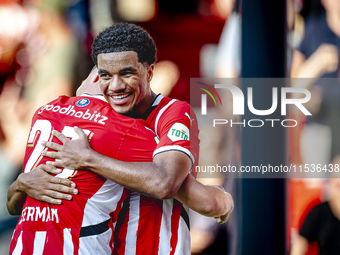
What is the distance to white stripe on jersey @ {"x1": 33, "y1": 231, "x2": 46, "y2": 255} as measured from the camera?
3.94 ft

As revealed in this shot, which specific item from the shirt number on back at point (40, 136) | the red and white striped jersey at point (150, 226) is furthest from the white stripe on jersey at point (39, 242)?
the red and white striped jersey at point (150, 226)

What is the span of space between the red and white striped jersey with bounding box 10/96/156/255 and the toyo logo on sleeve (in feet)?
0.32

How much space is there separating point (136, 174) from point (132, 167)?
0.04m

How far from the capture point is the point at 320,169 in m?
1.95

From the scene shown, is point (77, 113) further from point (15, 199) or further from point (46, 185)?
point (15, 199)

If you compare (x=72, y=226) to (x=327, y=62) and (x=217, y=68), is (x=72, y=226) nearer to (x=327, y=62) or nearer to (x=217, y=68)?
(x=217, y=68)

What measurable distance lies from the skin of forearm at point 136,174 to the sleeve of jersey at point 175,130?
11 cm

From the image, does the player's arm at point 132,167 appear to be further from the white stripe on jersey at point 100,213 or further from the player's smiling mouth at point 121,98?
the player's smiling mouth at point 121,98

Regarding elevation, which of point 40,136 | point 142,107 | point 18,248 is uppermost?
point 142,107

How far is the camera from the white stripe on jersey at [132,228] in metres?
1.48

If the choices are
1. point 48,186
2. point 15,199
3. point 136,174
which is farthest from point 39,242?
point 136,174

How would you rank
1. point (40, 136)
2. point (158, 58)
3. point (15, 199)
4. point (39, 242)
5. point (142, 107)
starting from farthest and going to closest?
point (158, 58)
point (142, 107)
point (15, 199)
point (40, 136)
point (39, 242)

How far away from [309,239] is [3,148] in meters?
2.37

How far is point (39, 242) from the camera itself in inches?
47.6
